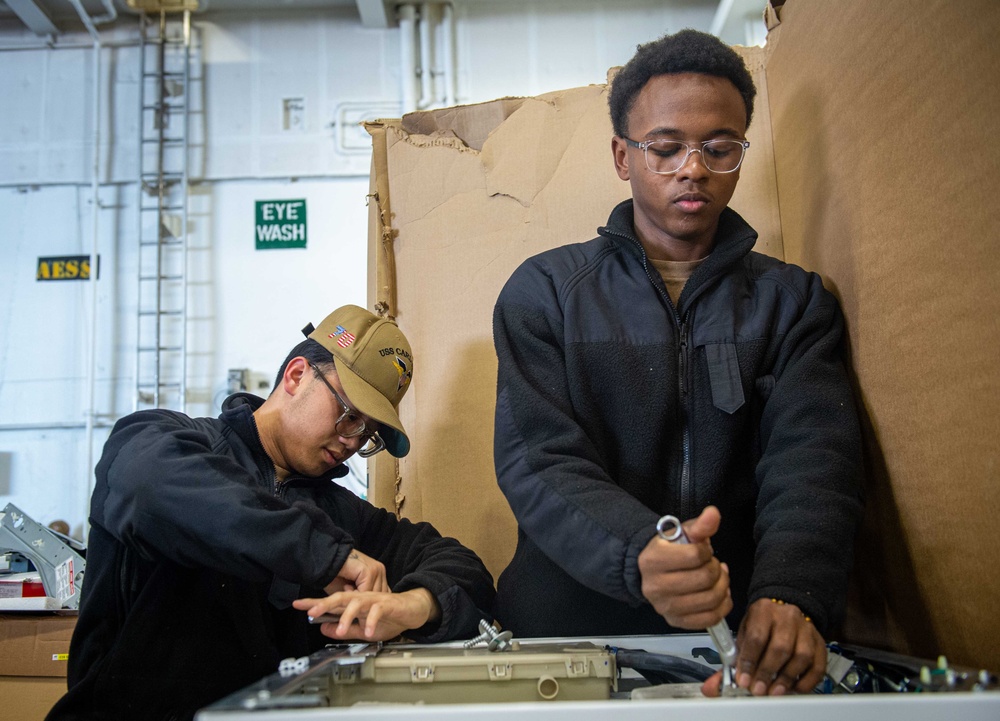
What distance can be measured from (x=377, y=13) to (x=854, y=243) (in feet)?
10.3

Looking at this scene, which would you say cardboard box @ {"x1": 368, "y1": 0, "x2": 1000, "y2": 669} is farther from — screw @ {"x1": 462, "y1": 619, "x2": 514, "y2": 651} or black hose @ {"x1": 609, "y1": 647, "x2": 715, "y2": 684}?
screw @ {"x1": 462, "y1": 619, "x2": 514, "y2": 651}

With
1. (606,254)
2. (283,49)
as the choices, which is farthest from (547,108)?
(283,49)

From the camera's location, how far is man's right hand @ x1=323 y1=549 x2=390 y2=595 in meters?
1.03

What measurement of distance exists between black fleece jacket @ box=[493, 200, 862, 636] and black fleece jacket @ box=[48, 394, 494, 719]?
261 mm

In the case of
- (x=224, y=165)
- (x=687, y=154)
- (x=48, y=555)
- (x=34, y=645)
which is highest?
(x=224, y=165)

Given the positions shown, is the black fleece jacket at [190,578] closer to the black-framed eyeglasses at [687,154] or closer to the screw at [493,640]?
the screw at [493,640]

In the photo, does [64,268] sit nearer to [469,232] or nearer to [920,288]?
[469,232]

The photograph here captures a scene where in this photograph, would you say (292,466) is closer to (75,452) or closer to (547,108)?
(547,108)

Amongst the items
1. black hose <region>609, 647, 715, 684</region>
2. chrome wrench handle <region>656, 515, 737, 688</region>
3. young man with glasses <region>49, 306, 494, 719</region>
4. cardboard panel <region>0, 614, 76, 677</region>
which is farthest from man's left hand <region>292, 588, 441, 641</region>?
cardboard panel <region>0, 614, 76, 677</region>

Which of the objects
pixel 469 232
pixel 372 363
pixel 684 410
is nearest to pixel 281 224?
pixel 469 232

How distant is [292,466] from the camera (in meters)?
1.28

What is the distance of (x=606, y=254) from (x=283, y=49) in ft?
10.4

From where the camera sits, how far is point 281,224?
363 centimetres

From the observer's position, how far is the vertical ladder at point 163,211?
3553mm
